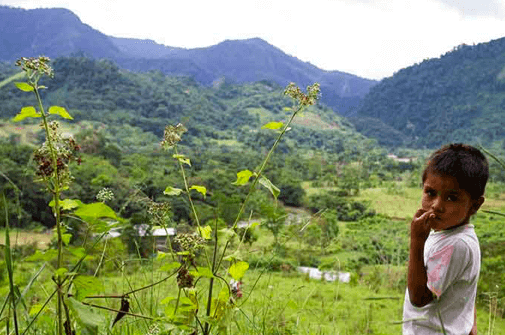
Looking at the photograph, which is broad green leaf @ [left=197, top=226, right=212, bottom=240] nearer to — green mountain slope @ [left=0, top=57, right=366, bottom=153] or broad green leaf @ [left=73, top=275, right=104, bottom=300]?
broad green leaf @ [left=73, top=275, right=104, bottom=300]

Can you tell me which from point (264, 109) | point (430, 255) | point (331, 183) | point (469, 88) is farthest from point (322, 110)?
point (430, 255)

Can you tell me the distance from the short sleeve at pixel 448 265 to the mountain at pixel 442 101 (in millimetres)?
90974

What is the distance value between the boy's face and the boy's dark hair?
0.05 feet

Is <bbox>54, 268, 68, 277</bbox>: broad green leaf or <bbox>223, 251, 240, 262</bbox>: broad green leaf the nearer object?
<bbox>54, 268, 68, 277</bbox>: broad green leaf

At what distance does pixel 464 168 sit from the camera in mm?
1198

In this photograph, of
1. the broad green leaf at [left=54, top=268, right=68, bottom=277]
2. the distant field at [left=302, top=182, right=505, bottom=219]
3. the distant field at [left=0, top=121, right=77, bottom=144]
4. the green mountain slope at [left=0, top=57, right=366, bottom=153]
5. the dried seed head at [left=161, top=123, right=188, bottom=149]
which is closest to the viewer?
the broad green leaf at [left=54, top=268, right=68, bottom=277]

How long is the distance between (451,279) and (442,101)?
11751cm

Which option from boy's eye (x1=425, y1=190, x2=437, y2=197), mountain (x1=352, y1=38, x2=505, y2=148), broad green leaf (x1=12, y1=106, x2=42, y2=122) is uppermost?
mountain (x1=352, y1=38, x2=505, y2=148)

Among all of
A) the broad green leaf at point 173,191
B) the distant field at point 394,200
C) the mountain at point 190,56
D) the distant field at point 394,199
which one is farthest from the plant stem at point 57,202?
the mountain at point 190,56

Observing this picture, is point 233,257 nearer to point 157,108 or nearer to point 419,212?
point 419,212

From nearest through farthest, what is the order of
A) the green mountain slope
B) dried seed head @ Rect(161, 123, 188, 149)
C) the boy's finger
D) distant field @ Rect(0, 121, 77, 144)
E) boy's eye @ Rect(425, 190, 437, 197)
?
dried seed head @ Rect(161, 123, 188, 149) < the boy's finger < boy's eye @ Rect(425, 190, 437, 197) < distant field @ Rect(0, 121, 77, 144) < the green mountain slope

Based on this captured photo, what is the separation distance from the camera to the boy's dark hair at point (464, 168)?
1.20 meters

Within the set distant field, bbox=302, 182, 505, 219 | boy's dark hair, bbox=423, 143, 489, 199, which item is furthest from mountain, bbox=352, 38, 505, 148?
boy's dark hair, bbox=423, 143, 489, 199

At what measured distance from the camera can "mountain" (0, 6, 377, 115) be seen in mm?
150625
